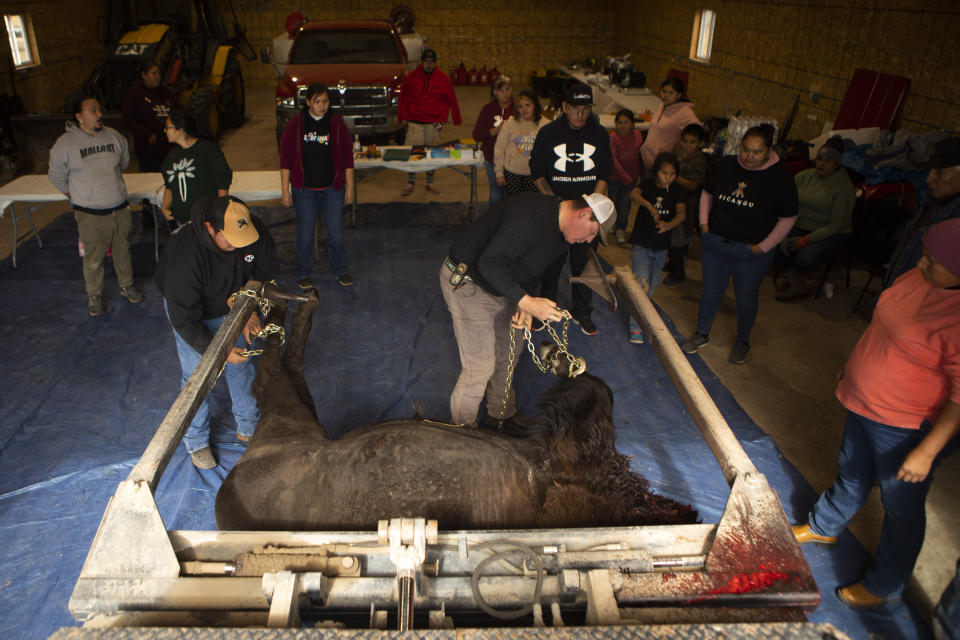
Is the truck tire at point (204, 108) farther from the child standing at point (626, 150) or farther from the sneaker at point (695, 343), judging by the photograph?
the sneaker at point (695, 343)

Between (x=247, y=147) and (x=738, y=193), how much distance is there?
338 inches

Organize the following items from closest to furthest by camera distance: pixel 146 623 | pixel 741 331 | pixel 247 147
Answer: pixel 146 623 < pixel 741 331 < pixel 247 147

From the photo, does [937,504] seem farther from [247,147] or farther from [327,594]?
[247,147]

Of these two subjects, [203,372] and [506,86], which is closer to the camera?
[203,372]

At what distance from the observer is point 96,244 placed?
188 inches

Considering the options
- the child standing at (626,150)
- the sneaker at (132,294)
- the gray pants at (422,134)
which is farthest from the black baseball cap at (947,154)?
the sneaker at (132,294)

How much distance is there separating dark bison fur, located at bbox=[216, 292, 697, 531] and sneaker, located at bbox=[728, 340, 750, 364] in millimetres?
2359

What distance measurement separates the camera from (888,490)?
2.45 metres

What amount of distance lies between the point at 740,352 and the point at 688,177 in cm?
198

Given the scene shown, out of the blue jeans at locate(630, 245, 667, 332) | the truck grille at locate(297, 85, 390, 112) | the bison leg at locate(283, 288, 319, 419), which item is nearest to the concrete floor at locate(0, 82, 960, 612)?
the blue jeans at locate(630, 245, 667, 332)

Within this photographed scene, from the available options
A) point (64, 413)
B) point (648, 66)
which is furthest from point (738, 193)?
point (648, 66)

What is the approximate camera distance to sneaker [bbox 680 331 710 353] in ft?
15.0

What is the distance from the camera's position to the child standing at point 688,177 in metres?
5.52

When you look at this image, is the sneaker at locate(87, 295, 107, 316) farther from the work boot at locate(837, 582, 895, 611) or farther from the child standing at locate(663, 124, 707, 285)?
the work boot at locate(837, 582, 895, 611)
